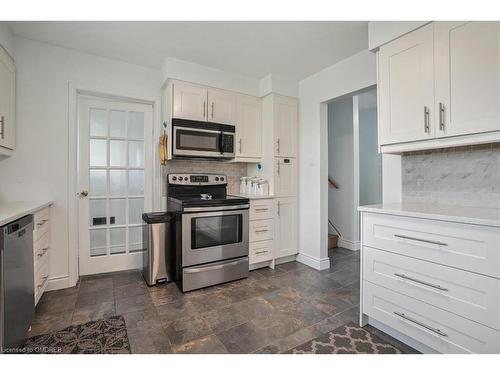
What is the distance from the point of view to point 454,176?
178 cm

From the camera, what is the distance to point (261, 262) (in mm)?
2975

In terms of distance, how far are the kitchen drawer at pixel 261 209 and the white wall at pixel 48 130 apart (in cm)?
194

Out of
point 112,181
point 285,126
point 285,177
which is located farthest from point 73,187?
point 285,126

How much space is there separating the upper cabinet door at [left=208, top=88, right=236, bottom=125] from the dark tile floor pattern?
1.90 metres

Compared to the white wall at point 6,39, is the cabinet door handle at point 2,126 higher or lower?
lower

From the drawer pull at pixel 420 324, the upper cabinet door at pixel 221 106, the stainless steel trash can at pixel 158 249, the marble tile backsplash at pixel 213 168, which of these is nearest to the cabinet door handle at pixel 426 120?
the drawer pull at pixel 420 324

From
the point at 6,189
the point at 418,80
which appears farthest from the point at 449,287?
the point at 6,189

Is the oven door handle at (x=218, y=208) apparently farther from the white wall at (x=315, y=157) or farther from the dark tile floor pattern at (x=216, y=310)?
the white wall at (x=315, y=157)

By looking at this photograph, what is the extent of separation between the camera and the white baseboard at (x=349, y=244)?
376 cm

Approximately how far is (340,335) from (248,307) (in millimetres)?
762

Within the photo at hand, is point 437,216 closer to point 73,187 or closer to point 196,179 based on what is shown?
point 196,179

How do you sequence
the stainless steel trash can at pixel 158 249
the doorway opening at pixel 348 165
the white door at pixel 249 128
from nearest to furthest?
1. the stainless steel trash can at pixel 158 249
2. the white door at pixel 249 128
3. the doorway opening at pixel 348 165

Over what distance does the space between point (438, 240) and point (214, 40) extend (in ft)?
7.90

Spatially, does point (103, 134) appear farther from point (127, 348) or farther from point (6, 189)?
point (127, 348)
